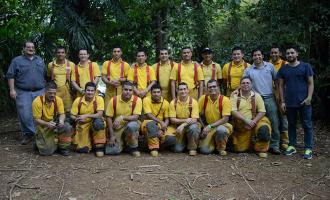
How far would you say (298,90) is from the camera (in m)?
6.59

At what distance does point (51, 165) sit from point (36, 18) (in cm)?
514

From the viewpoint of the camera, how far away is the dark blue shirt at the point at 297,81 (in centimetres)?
656

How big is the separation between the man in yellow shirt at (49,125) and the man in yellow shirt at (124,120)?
0.72 m

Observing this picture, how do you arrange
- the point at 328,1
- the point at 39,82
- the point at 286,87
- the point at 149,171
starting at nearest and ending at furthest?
the point at 149,171
the point at 286,87
the point at 39,82
the point at 328,1

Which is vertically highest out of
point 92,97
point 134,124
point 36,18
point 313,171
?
point 36,18

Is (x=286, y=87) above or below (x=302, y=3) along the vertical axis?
below

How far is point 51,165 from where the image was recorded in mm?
6234

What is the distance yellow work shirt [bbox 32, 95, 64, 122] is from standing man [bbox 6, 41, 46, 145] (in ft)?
2.04

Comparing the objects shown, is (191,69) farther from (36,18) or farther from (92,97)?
(36,18)

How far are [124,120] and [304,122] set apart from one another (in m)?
2.98

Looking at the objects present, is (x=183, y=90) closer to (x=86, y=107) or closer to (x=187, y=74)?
(x=187, y=74)

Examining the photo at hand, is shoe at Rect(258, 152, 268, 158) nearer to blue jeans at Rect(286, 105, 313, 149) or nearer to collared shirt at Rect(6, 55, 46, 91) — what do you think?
blue jeans at Rect(286, 105, 313, 149)

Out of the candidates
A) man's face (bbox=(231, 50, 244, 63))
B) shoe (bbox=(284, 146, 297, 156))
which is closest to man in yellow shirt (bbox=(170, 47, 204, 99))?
man's face (bbox=(231, 50, 244, 63))

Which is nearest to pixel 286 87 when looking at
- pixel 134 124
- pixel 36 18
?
pixel 134 124
